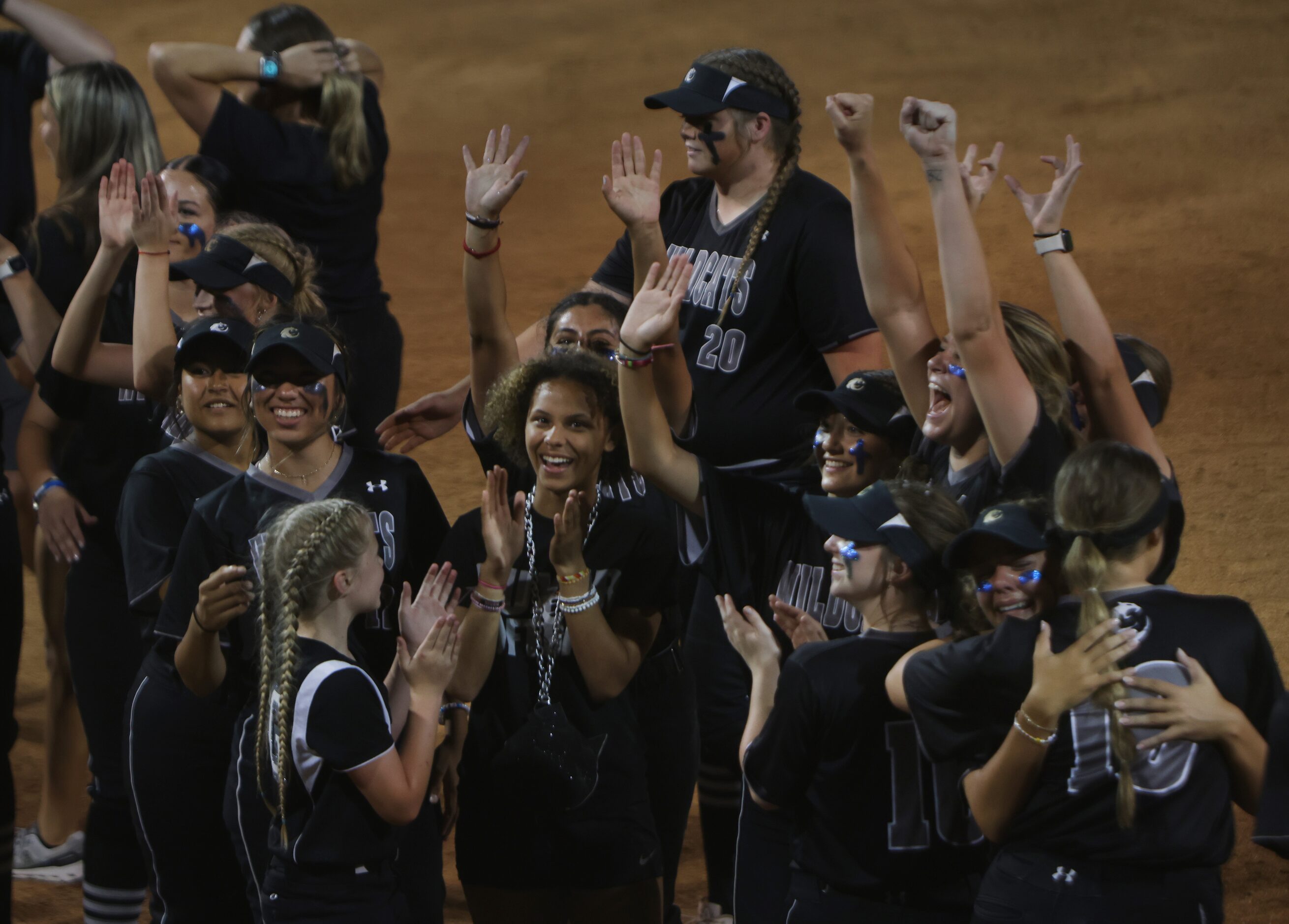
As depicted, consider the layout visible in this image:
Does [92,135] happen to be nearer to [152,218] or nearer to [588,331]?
[152,218]

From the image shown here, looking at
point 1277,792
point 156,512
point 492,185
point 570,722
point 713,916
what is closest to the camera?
point 1277,792

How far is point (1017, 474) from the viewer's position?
10.1ft

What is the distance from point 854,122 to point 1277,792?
68.4 inches

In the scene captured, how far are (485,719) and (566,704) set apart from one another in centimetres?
19

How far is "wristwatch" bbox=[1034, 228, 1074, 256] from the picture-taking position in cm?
343

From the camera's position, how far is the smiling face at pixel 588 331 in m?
4.15

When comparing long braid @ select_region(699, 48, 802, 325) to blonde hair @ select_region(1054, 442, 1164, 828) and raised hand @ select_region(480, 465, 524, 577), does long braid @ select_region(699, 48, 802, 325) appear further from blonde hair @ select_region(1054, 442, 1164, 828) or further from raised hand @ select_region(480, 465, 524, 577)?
blonde hair @ select_region(1054, 442, 1164, 828)

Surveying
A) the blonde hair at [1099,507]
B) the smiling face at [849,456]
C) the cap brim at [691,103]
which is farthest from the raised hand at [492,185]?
the blonde hair at [1099,507]

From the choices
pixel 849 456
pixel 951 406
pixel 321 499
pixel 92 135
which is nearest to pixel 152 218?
pixel 92 135

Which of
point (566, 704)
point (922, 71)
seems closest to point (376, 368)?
point (566, 704)

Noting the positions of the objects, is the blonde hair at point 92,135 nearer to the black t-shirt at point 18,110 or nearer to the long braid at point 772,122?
the black t-shirt at point 18,110

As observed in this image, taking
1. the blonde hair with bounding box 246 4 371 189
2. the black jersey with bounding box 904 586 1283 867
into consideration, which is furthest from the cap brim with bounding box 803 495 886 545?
the blonde hair with bounding box 246 4 371 189

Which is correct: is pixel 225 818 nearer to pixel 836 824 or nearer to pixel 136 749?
pixel 136 749

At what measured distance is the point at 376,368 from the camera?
5.52m
